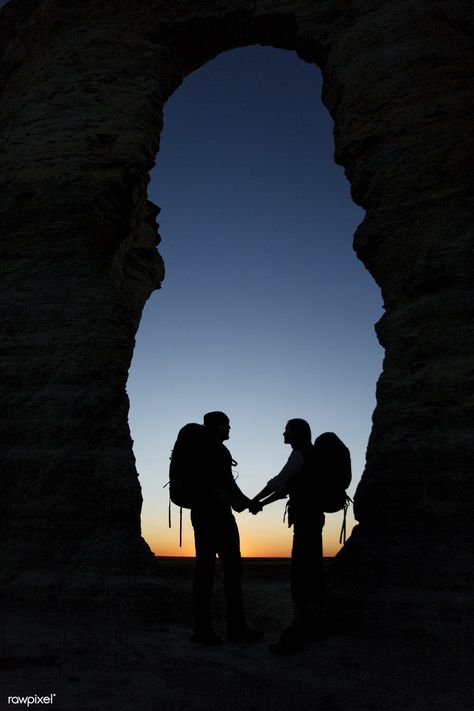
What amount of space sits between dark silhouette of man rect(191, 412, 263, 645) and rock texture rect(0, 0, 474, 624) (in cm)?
106

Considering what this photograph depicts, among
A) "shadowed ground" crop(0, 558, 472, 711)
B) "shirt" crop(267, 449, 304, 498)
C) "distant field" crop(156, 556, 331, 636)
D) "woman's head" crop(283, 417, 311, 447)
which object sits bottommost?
"distant field" crop(156, 556, 331, 636)

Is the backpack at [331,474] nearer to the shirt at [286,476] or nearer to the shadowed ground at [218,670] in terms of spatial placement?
the shirt at [286,476]

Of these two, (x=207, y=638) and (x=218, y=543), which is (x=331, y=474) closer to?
(x=218, y=543)

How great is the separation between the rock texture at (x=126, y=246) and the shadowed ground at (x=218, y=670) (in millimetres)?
583

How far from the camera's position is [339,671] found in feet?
11.3

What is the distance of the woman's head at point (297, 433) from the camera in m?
4.40

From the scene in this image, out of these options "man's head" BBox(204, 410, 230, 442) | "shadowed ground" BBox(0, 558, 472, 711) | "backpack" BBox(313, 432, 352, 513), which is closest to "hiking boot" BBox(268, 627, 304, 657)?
"shadowed ground" BBox(0, 558, 472, 711)

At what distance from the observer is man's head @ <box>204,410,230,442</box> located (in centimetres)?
449

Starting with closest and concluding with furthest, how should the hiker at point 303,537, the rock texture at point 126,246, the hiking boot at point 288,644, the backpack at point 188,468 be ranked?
the hiking boot at point 288,644 → the hiker at point 303,537 → the backpack at point 188,468 → the rock texture at point 126,246

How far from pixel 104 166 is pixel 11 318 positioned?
215cm

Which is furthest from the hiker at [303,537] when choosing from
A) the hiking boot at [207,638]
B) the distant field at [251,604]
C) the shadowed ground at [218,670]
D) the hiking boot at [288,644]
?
the distant field at [251,604]

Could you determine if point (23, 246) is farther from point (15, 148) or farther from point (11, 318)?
point (15, 148)

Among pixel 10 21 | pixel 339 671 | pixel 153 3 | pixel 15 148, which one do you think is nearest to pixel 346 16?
pixel 153 3

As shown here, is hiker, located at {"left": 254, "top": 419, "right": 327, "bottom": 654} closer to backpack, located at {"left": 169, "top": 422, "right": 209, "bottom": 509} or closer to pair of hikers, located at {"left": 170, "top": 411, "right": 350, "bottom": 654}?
pair of hikers, located at {"left": 170, "top": 411, "right": 350, "bottom": 654}
